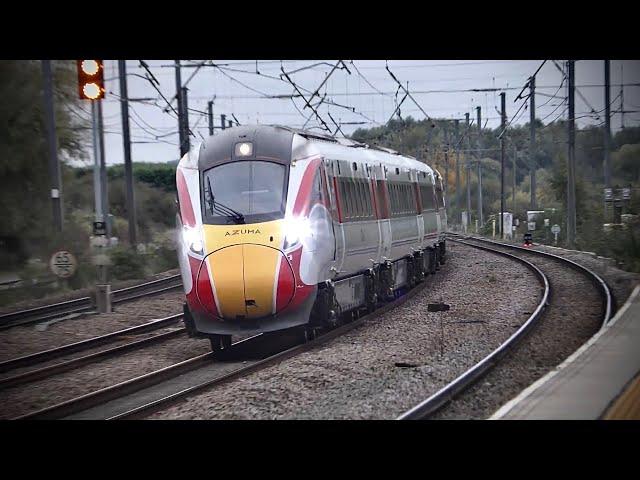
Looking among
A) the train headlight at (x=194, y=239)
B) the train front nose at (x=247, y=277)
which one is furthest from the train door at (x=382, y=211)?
the train headlight at (x=194, y=239)

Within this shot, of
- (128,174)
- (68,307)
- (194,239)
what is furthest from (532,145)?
(194,239)

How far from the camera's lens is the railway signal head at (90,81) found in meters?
11.0

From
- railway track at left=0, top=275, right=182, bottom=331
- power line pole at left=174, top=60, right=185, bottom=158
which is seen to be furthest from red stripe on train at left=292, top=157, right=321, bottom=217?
railway track at left=0, top=275, right=182, bottom=331

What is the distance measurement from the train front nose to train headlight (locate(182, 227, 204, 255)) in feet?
0.54

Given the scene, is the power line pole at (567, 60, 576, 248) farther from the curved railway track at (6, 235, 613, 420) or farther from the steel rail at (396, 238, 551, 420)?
the steel rail at (396, 238, 551, 420)

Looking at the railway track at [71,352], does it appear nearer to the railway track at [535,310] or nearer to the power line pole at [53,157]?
the railway track at [535,310]

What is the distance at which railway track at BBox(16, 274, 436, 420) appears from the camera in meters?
8.38

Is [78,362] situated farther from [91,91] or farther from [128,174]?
[128,174]

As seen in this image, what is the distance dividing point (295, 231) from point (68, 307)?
824 cm

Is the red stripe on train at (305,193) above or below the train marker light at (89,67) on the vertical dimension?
below

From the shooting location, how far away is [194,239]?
33.9ft
